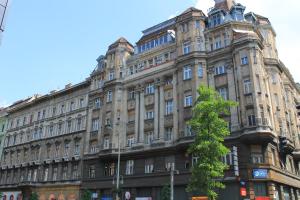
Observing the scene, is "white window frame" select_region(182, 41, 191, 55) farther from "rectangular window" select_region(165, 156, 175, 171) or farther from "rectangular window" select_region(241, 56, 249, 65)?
"rectangular window" select_region(165, 156, 175, 171)

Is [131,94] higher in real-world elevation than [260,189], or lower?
higher

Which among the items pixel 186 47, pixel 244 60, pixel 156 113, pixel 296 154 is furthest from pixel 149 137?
pixel 296 154

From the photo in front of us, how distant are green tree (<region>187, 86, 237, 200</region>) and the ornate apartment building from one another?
11.1 ft

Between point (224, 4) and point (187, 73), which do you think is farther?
point (224, 4)

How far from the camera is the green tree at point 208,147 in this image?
84.0ft

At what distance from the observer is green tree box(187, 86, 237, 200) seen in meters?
25.6

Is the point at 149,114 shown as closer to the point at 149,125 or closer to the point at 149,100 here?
the point at 149,125

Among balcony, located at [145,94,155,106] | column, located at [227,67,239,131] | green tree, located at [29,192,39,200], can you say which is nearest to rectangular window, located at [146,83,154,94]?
balcony, located at [145,94,155,106]

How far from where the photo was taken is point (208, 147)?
25.9 m

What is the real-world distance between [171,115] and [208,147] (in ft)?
44.8

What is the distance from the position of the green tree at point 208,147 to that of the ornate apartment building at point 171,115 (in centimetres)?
340

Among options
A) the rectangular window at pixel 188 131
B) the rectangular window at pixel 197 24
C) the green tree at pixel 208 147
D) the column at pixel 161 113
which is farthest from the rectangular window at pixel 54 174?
the rectangular window at pixel 197 24

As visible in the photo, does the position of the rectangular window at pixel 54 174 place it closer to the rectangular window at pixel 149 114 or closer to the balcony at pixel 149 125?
the balcony at pixel 149 125

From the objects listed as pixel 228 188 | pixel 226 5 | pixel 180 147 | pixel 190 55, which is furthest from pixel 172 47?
Result: pixel 228 188
